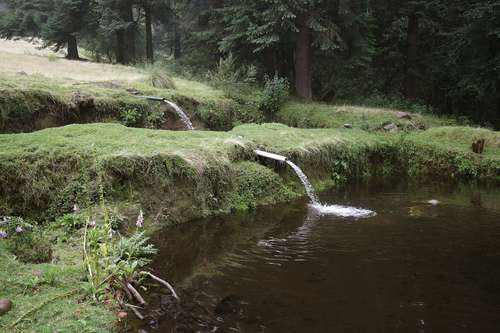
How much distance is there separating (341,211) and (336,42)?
482 inches

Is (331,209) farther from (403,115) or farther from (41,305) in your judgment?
(403,115)

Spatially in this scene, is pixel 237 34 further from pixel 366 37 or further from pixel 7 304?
pixel 7 304

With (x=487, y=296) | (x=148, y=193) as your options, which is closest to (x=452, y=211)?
(x=487, y=296)

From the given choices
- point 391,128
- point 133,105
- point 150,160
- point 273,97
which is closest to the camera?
point 150,160

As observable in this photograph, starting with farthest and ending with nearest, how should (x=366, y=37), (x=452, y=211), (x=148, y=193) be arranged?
1. (x=366, y=37)
2. (x=452, y=211)
3. (x=148, y=193)

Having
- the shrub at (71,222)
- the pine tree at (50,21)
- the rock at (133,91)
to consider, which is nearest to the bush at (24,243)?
the shrub at (71,222)

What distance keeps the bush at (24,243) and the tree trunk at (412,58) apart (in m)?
19.6

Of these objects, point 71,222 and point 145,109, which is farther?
point 145,109

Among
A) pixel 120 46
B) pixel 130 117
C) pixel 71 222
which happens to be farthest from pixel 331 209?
pixel 120 46

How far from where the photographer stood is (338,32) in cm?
1841

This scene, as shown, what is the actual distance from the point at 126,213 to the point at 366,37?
15.9 meters

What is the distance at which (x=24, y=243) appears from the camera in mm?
5082

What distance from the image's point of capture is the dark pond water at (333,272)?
14.8 ft

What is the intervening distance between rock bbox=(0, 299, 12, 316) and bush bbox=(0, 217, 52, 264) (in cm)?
93
